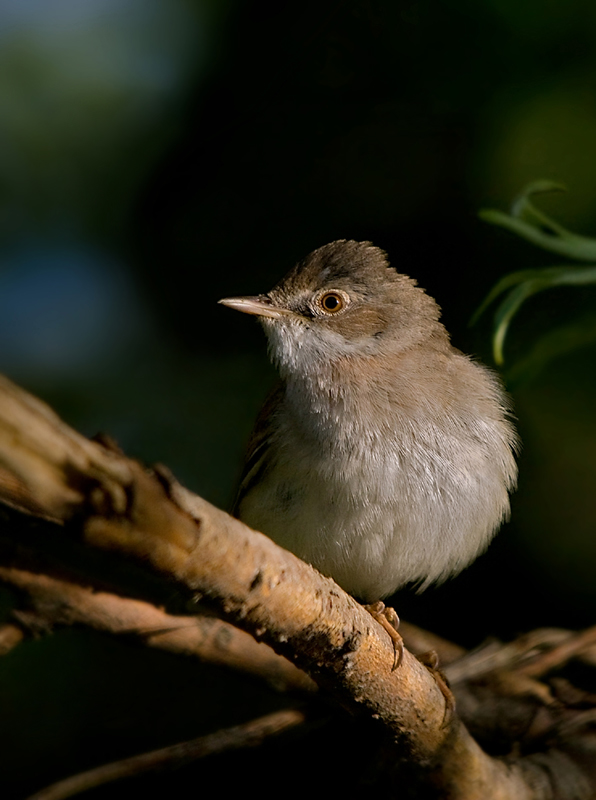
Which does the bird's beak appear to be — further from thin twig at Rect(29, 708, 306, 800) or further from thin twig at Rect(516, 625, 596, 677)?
thin twig at Rect(516, 625, 596, 677)

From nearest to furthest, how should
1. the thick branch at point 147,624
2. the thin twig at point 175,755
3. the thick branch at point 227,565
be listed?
the thick branch at point 227,565 → the thick branch at point 147,624 → the thin twig at point 175,755

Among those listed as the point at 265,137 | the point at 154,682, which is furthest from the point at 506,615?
the point at 265,137

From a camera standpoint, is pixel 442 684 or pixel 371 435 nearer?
pixel 442 684

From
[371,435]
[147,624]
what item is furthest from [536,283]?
[147,624]

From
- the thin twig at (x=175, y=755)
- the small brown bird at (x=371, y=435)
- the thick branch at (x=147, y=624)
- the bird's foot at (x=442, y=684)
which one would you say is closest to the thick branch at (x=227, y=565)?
the bird's foot at (x=442, y=684)

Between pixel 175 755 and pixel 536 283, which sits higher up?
pixel 536 283

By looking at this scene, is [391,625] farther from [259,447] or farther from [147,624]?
[259,447]

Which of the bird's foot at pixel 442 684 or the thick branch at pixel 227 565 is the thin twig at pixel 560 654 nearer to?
the bird's foot at pixel 442 684
